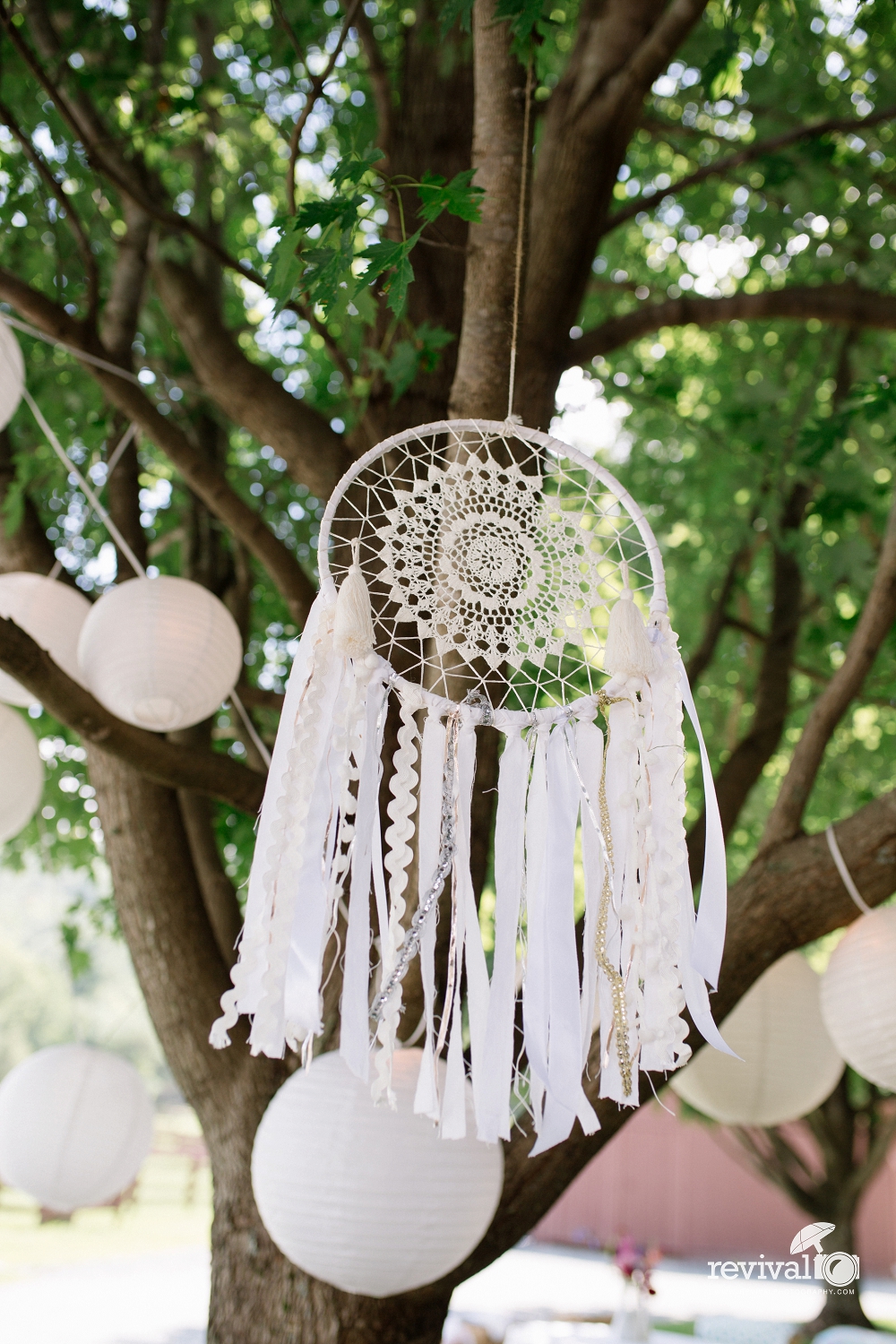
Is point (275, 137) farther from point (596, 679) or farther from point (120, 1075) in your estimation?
point (120, 1075)

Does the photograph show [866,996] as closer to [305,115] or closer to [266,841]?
[266,841]

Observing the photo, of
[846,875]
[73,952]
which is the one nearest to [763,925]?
[846,875]

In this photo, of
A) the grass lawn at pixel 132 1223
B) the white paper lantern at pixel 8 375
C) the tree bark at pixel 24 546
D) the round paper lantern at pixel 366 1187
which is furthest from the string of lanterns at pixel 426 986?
the grass lawn at pixel 132 1223

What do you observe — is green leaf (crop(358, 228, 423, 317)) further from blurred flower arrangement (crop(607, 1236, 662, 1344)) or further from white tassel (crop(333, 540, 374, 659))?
blurred flower arrangement (crop(607, 1236, 662, 1344))

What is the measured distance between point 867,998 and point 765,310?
1.49 metres

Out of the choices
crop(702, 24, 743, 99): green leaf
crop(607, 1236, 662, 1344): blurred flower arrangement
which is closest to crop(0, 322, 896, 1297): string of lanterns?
crop(702, 24, 743, 99): green leaf

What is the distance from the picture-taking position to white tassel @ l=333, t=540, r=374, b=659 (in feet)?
4.59

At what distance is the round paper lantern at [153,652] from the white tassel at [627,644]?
0.81 m

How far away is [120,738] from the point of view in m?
1.89

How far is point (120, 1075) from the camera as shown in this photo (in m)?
2.52

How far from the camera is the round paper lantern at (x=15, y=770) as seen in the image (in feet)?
6.97

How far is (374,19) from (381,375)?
1797mm

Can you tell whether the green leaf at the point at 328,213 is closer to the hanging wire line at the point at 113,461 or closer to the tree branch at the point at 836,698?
the hanging wire line at the point at 113,461

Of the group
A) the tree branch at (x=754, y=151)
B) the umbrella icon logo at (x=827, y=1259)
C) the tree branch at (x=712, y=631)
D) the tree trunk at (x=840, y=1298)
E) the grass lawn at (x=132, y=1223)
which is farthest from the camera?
the grass lawn at (x=132, y=1223)
